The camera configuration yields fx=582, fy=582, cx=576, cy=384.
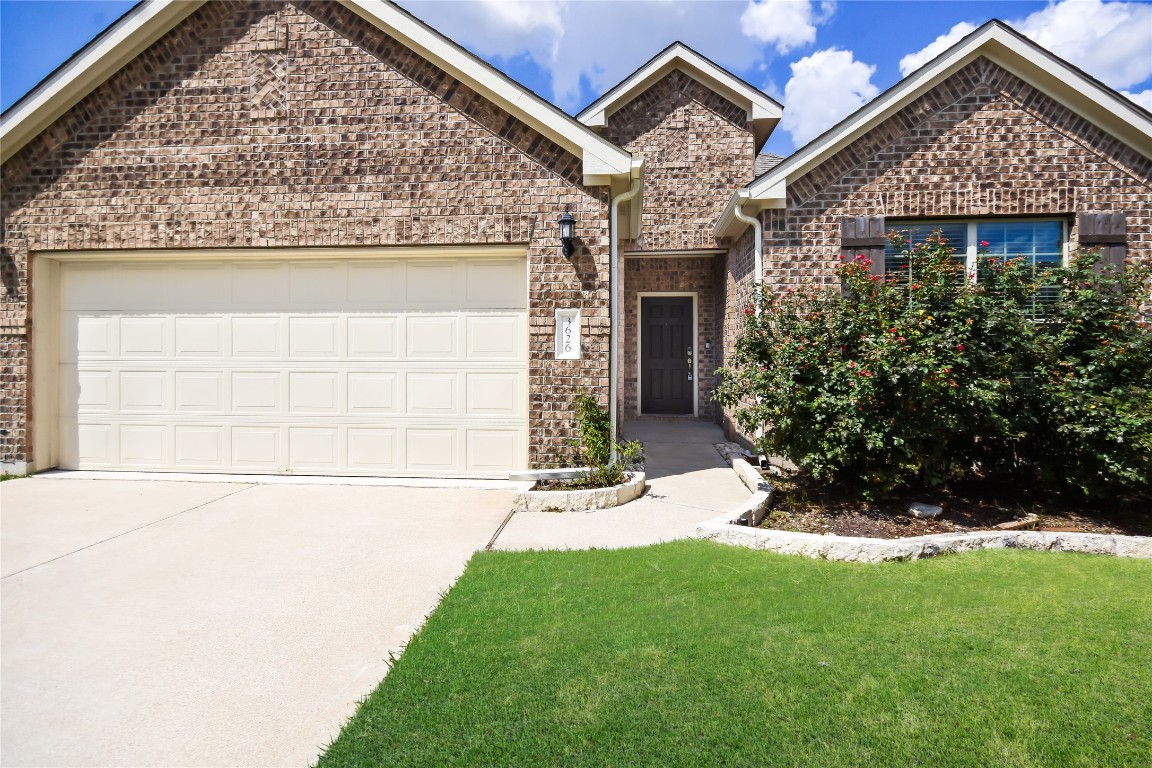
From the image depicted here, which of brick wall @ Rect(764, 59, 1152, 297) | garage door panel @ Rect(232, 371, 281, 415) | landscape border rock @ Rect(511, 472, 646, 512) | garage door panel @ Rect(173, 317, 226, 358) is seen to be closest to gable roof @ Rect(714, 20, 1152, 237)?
brick wall @ Rect(764, 59, 1152, 297)

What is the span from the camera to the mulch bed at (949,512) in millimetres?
4801

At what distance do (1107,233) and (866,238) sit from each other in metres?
2.76

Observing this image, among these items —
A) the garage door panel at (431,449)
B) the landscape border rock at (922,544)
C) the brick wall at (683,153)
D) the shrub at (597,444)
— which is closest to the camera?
the landscape border rock at (922,544)

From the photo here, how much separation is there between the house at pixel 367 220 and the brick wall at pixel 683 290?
4.26 metres

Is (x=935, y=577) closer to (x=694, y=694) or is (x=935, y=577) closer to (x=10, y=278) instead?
(x=694, y=694)

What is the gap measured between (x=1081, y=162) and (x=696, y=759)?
28.3 feet

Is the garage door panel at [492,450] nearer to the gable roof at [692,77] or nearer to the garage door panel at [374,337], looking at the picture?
the garage door panel at [374,337]

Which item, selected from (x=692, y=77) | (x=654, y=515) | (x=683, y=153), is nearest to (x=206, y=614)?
(x=654, y=515)

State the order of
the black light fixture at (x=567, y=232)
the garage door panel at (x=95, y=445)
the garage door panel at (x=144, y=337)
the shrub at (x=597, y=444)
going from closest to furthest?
1. the shrub at (x=597, y=444)
2. the black light fixture at (x=567, y=232)
3. the garage door panel at (x=144, y=337)
4. the garage door panel at (x=95, y=445)

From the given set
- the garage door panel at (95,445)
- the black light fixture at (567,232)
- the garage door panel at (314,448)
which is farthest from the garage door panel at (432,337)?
the garage door panel at (95,445)

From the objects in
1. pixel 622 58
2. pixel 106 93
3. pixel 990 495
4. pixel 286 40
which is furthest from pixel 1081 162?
pixel 106 93

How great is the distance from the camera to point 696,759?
6.82 feet

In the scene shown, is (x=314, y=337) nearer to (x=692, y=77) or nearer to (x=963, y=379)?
(x=963, y=379)

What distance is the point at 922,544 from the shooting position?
4.29 meters
